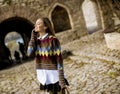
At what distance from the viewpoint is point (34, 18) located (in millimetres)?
15625

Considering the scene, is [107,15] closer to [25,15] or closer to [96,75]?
[25,15]

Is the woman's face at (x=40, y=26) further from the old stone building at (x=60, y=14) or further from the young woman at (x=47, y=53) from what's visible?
the old stone building at (x=60, y=14)

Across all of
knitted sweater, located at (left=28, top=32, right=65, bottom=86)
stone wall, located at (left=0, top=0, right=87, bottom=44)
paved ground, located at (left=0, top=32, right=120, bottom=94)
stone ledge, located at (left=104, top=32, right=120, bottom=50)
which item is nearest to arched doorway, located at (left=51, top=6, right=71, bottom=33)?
stone wall, located at (left=0, top=0, right=87, bottom=44)

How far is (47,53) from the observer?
3713 millimetres

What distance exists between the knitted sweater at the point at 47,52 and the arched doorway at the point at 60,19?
13.3 metres

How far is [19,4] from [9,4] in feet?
2.09

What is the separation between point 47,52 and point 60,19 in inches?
548

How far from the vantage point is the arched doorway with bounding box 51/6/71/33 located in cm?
1717

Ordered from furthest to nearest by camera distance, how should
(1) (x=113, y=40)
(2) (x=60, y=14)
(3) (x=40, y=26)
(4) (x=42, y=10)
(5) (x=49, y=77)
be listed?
(2) (x=60, y=14), (4) (x=42, y=10), (1) (x=113, y=40), (5) (x=49, y=77), (3) (x=40, y=26)

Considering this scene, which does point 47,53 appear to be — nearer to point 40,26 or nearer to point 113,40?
point 40,26

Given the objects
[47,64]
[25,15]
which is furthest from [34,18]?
[47,64]

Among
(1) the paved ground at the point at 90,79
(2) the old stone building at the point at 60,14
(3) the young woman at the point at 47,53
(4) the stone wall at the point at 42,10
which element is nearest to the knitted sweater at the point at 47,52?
(3) the young woman at the point at 47,53

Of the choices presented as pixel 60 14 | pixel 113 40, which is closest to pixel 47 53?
pixel 113 40

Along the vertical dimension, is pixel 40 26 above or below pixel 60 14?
below
